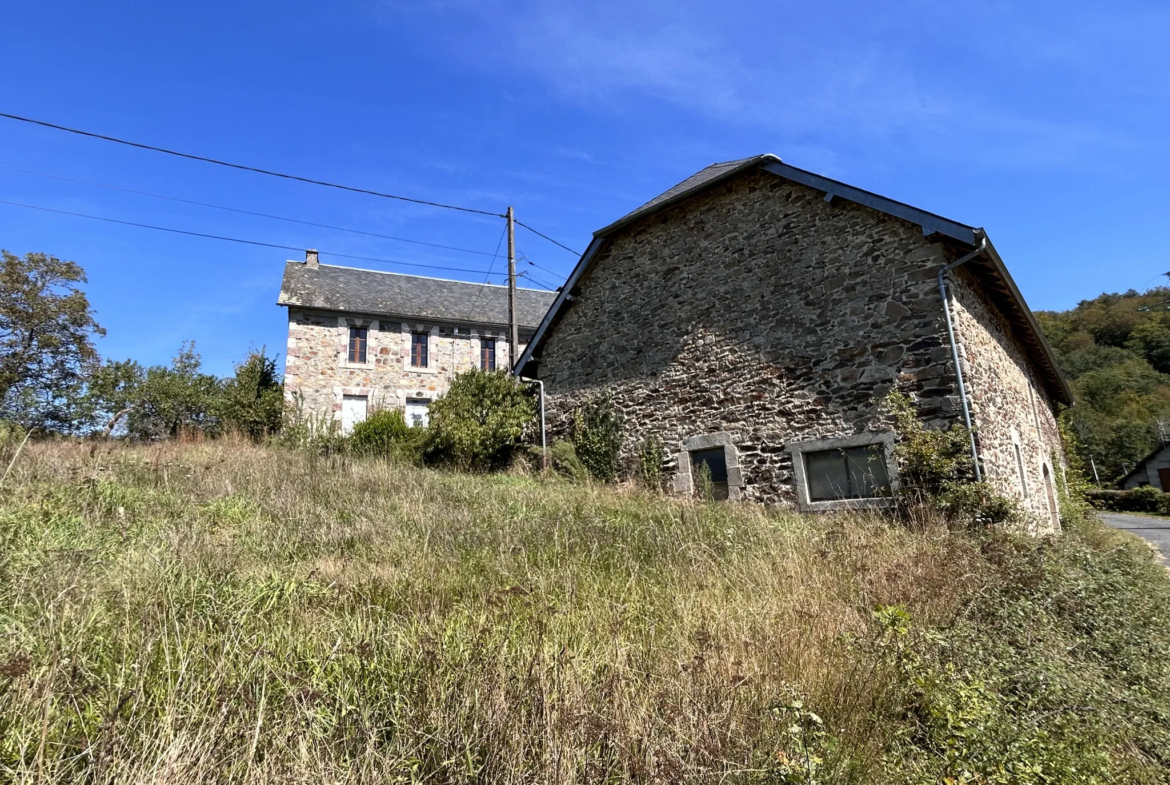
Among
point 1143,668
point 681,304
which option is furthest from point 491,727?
point 681,304

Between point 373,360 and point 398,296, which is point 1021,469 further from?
point 398,296

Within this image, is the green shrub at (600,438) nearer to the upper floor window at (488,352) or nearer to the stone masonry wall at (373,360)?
the stone masonry wall at (373,360)

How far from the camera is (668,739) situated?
7.70 ft

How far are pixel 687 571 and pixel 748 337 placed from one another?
243 inches

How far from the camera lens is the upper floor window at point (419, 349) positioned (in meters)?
20.7

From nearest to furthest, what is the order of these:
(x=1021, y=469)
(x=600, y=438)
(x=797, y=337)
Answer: (x=797, y=337)
(x=1021, y=469)
(x=600, y=438)

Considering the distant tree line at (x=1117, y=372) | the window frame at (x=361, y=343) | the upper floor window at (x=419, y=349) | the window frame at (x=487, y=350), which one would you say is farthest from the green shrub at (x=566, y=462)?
the distant tree line at (x=1117, y=372)

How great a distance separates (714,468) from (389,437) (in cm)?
781

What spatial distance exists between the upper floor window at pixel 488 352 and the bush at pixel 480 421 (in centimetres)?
834

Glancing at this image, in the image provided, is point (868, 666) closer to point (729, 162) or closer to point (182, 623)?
point (182, 623)

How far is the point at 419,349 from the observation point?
2088 cm

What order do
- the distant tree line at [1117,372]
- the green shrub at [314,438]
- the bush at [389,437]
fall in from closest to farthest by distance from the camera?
the green shrub at [314,438], the bush at [389,437], the distant tree line at [1117,372]

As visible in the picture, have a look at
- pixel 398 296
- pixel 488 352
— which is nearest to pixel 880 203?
pixel 488 352

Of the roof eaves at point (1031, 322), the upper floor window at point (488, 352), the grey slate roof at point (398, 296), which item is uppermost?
the grey slate roof at point (398, 296)
